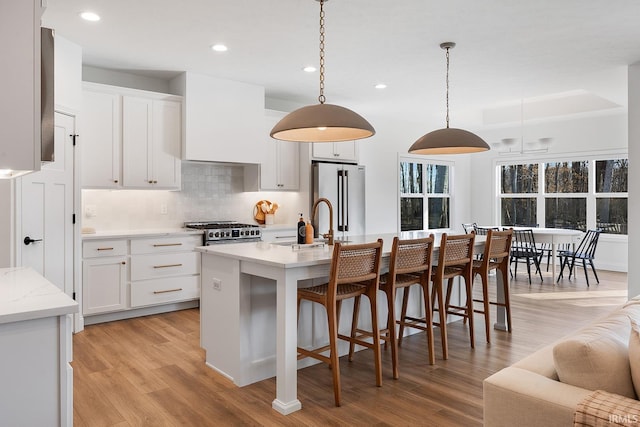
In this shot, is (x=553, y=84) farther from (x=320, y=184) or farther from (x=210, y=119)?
(x=210, y=119)

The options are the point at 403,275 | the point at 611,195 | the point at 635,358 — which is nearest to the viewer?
the point at 635,358

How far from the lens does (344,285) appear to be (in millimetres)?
3006

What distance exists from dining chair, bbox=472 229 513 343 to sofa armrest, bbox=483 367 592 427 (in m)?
2.41

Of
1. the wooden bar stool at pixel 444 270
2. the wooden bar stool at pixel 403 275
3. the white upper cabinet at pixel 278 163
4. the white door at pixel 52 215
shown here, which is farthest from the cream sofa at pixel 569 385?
the white upper cabinet at pixel 278 163

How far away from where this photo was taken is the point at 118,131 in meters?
4.74

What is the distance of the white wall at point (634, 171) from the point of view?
4.78 meters

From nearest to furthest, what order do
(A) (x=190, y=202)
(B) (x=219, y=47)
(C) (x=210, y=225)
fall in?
(B) (x=219, y=47) → (C) (x=210, y=225) → (A) (x=190, y=202)

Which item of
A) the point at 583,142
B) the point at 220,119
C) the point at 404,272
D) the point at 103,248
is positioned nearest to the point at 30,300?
the point at 404,272

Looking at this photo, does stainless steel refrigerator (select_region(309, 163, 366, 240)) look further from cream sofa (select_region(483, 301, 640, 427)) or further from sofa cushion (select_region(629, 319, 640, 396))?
sofa cushion (select_region(629, 319, 640, 396))

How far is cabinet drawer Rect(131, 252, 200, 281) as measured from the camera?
466 centimetres

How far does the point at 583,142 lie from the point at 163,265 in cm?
683

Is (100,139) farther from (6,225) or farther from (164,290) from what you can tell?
(164,290)

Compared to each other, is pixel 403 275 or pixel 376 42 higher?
pixel 376 42

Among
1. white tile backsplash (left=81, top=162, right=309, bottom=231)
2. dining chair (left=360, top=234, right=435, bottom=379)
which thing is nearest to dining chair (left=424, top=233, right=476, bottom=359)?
dining chair (left=360, top=234, right=435, bottom=379)
